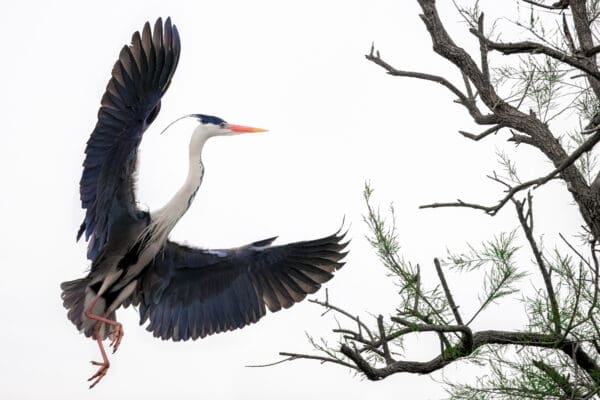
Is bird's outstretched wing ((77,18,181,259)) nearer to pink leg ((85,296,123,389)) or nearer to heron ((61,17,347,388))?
heron ((61,17,347,388))

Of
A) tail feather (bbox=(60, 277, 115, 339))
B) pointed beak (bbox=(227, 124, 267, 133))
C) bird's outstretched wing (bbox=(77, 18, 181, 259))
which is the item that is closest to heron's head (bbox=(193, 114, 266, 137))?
pointed beak (bbox=(227, 124, 267, 133))

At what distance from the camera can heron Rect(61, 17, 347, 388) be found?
4.45 metres

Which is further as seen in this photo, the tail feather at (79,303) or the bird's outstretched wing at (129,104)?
the tail feather at (79,303)

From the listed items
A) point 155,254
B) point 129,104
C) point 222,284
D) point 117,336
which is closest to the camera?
point 129,104

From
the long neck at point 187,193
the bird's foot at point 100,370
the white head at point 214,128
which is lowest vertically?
the bird's foot at point 100,370

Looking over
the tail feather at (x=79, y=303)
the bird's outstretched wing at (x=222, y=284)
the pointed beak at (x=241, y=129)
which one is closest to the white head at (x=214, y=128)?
the pointed beak at (x=241, y=129)

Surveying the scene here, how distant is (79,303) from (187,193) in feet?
2.69

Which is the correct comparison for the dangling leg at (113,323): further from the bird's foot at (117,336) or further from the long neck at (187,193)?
the long neck at (187,193)

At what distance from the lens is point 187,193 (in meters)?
4.88

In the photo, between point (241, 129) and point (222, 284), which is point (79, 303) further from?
point (241, 129)

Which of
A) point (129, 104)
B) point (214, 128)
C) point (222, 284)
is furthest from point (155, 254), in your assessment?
point (129, 104)

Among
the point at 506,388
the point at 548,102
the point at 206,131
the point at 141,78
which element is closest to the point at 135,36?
the point at 141,78

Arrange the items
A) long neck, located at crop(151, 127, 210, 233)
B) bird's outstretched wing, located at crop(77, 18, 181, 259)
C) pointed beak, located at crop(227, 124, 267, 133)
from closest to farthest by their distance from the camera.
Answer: bird's outstretched wing, located at crop(77, 18, 181, 259)
long neck, located at crop(151, 127, 210, 233)
pointed beak, located at crop(227, 124, 267, 133)

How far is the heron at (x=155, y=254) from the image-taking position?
445cm
